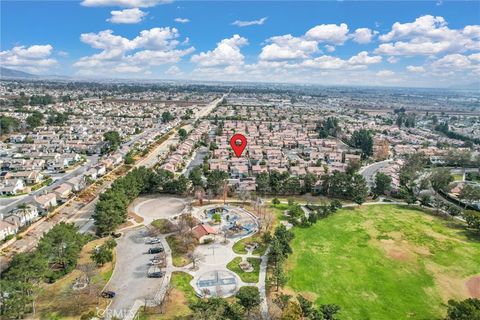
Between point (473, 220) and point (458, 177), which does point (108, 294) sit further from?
point (458, 177)

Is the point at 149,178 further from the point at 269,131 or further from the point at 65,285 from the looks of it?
the point at 269,131

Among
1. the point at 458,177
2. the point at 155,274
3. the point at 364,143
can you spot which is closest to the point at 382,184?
the point at 458,177

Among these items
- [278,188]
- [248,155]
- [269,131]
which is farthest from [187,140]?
[278,188]

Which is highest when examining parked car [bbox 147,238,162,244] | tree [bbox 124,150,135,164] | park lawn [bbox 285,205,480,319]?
tree [bbox 124,150,135,164]

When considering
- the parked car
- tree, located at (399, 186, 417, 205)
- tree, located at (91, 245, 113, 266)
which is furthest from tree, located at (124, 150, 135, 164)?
tree, located at (399, 186, 417, 205)

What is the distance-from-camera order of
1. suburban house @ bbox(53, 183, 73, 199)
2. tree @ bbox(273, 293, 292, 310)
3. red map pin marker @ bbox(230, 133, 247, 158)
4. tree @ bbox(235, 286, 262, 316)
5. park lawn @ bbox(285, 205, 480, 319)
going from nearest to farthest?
tree @ bbox(235, 286, 262, 316), tree @ bbox(273, 293, 292, 310), park lawn @ bbox(285, 205, 480, 319), suburban house @ bbox(53, 183, 73, 199), red map pin marker @ bbox(230, 133, 247, 158)

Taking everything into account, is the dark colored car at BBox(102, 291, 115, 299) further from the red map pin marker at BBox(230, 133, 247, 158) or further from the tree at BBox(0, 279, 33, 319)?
the red map pin marker at BBox(230, 133, 247, 158)
